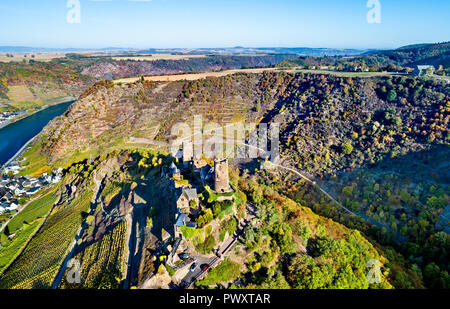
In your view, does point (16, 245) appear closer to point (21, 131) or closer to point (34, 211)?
point (34, 211)

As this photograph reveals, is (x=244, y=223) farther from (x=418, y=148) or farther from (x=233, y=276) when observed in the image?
(x=418, y=148)

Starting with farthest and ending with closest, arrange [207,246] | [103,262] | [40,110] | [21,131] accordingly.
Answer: [40,110], [21,131], [103,262], [207,246]

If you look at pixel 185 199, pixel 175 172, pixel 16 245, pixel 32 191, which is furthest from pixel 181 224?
pixel 32 191

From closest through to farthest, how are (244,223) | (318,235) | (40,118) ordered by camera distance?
(244,223) → (318,235) → (40,118)

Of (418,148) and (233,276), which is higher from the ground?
(418,148)

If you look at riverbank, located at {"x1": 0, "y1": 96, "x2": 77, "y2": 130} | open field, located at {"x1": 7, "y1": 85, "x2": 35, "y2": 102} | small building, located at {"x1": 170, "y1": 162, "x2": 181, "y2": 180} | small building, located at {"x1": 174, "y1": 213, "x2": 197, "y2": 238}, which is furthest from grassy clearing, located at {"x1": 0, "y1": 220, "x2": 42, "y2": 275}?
open field, located at {"x1": 7, "y1": 85, "x2": 35, "y2": 102}

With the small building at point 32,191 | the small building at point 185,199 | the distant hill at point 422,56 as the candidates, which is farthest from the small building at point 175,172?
the distant hill at point 422,56

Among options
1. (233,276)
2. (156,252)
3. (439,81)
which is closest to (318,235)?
(233,276)
